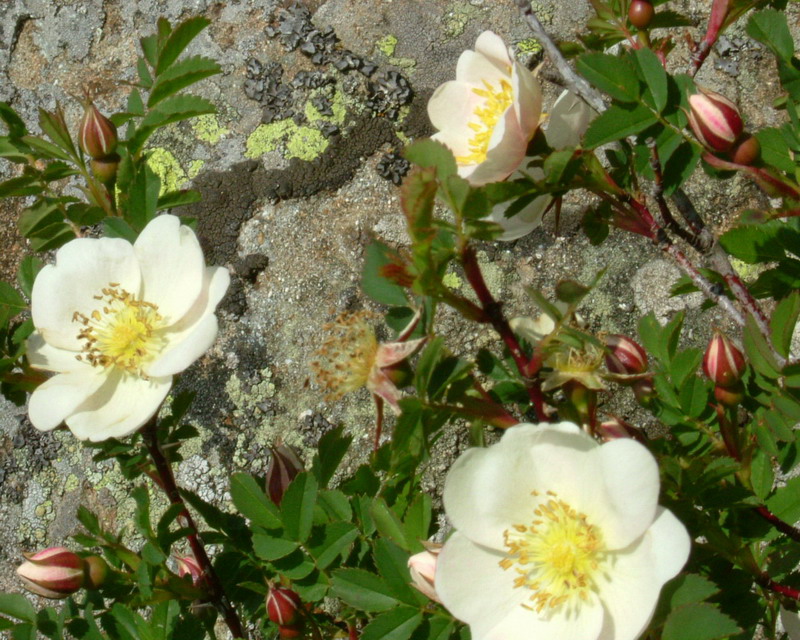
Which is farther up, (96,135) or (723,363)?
(96,135)

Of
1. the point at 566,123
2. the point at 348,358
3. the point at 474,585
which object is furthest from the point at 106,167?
the point at 474,585

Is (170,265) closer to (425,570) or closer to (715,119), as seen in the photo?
(425,570)

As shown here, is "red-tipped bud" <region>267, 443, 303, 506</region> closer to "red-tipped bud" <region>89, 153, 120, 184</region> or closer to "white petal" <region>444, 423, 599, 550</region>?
"white petal" <region>444, 423, 599, 550</region>

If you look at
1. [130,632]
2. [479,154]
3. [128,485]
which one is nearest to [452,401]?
[479,154]

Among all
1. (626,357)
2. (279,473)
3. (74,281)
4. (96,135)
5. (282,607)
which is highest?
(96,135)

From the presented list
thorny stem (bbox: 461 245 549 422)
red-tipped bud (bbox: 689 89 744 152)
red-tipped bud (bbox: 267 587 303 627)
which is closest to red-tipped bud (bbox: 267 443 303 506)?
red-tipped bud (bbox: 267 587 303 627)

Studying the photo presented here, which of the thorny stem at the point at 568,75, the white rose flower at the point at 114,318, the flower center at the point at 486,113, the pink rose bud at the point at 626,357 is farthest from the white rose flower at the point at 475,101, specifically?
the white rose flower at the point at 114,318

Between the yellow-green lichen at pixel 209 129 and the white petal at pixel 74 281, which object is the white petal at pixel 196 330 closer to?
the white petal at pixel 74 281
